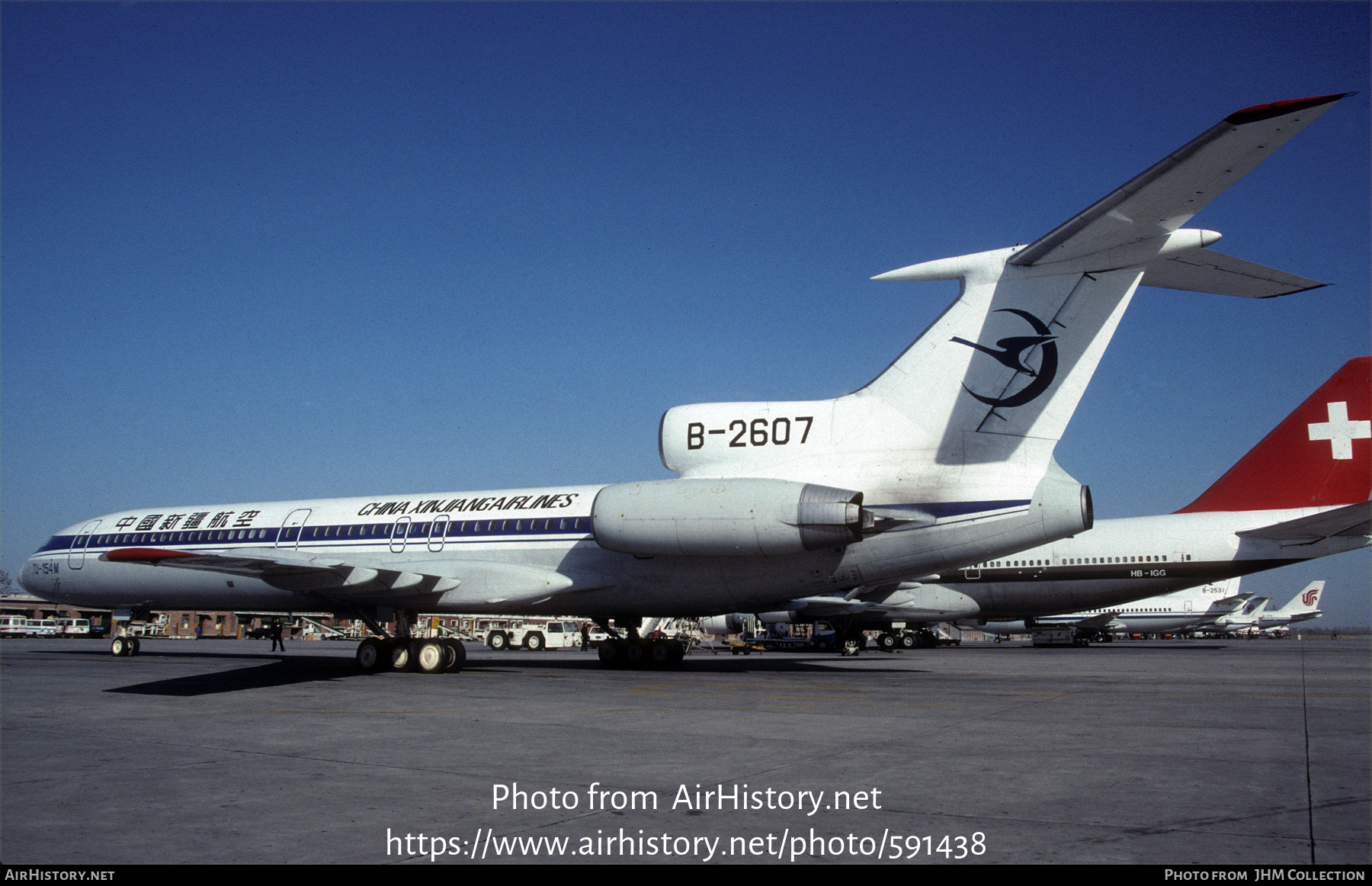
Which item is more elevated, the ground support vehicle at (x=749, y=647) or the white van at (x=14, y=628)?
the white van at (x=14, y=628)

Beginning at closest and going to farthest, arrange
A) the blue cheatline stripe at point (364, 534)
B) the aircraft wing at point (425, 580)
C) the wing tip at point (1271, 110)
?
1. the wing tip at point (1271, 110)
2. the aircraft wing at point (425, 580)
3. the blue cheatline stripe at point (364, 534)

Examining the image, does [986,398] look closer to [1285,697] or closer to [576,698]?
[1285,697]

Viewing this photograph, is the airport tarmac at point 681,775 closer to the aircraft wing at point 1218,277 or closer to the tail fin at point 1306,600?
the aircraft wing at point 1218,277

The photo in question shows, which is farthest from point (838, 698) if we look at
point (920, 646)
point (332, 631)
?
point (332, 631)

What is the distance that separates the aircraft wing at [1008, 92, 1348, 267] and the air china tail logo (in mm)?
891

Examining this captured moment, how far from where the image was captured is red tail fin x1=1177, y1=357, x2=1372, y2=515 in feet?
89.4

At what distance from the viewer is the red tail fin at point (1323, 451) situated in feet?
89.4

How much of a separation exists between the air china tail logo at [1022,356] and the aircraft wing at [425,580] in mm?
8133

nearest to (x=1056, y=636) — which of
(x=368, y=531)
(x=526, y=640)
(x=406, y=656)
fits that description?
(x=526, y=640)

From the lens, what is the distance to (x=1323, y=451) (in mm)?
28328

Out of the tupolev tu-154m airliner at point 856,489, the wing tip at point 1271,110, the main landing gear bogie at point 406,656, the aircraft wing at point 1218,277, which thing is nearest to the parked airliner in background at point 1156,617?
the tupolev tu-154m airliner at point 856,489

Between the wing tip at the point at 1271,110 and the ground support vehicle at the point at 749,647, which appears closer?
the wing tip at the point at 1271,110

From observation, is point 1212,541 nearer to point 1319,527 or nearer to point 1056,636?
point 1319,527

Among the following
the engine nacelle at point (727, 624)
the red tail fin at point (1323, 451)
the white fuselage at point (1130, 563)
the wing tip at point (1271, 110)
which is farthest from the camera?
the engine nacelle at point (727, 624)
